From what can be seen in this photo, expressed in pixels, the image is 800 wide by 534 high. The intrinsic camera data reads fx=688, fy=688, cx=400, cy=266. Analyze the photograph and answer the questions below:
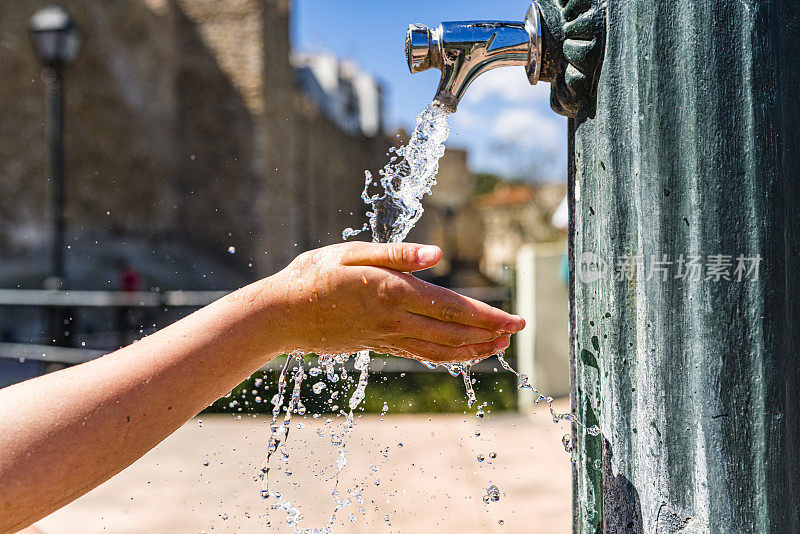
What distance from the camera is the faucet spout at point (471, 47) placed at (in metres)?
0.85

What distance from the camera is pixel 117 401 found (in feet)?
2.64

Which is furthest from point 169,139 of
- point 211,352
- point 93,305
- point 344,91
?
point 211,352

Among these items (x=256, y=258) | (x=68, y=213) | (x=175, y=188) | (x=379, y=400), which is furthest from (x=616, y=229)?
(x=175, y=188)

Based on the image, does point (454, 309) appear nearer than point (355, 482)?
Yes

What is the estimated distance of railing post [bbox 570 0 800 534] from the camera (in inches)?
29.6

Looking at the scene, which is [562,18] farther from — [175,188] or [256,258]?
[175,188]

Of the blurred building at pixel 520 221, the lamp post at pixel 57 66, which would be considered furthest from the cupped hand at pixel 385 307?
the blurred building at pixel 520 221

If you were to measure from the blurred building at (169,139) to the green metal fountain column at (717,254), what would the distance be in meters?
11.2

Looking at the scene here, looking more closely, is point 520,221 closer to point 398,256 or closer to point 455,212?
point 455,212

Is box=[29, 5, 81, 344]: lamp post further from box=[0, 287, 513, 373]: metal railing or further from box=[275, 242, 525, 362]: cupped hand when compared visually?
box=[275, 242, 525, 362]: cupped hand

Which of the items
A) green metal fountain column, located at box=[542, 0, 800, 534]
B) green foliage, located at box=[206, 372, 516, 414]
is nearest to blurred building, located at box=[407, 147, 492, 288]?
green foliage, located at box=[206, 372, 516, 414]

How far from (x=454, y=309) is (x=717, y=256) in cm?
31

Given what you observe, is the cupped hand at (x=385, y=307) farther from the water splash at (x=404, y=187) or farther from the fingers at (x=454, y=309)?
the water splash at (x=404, y=187)

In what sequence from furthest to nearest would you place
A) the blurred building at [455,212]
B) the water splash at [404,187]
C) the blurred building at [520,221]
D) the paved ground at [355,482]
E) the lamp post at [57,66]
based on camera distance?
the blurred building at [455,212], the blurred building at [520,221], the lamp post at [57,66], the paved ground at [355,482], the water splash at [404,187]
